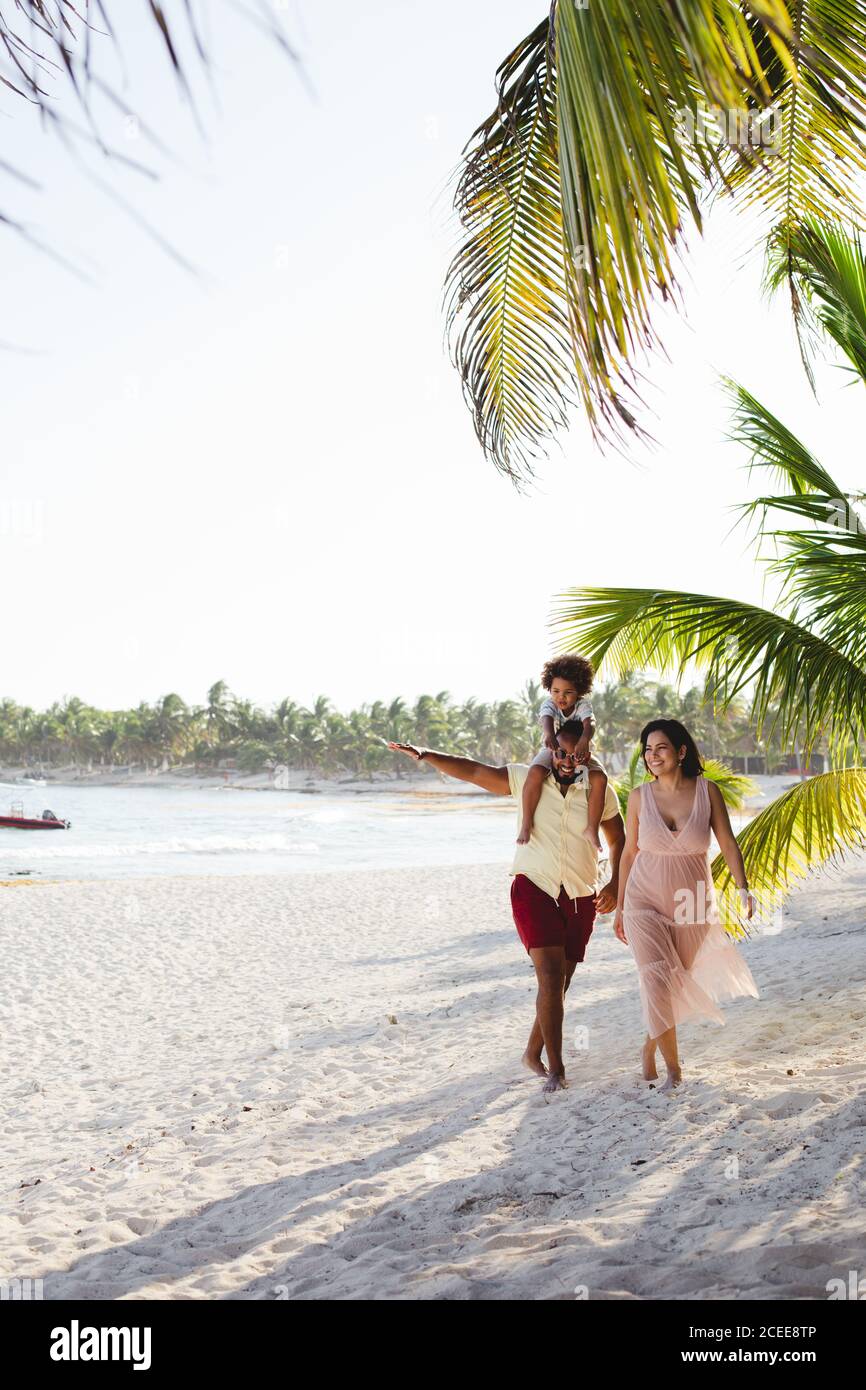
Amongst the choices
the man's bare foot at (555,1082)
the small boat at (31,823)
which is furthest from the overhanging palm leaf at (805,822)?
the small boat at (31,823)

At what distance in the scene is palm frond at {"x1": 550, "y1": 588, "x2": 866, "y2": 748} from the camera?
522 centimetres

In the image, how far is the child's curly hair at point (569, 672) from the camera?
471 centimetres

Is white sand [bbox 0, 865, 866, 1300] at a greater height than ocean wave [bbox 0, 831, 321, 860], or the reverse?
white sand [bbox 0, 865, 866, 1300]

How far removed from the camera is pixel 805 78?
3.21 meters

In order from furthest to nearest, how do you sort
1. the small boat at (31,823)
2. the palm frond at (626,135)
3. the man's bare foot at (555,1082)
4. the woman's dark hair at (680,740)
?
the small boat at (31,823)
the man's bare foot at (555,1082)
the woman's dark hair at (680,740)
the palm frond at (626,135)

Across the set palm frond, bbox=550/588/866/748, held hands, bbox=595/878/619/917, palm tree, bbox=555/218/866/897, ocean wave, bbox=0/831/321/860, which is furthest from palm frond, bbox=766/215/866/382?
ocean wave, bbox=0/831/321/860

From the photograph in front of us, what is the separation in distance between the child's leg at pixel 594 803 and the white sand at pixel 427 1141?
1.25 m

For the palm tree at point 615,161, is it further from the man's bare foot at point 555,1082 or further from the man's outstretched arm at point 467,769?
the man's bare foot at point 555,1082

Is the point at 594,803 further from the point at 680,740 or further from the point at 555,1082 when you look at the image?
the point at 555,1082

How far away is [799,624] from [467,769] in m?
1.92

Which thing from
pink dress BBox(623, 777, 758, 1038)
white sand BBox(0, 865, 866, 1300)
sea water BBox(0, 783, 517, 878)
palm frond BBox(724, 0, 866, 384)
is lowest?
sea water BBox(0, 783, 517, 878)

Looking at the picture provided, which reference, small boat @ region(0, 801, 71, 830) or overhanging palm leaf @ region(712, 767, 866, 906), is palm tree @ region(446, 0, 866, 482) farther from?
small boat @ region(0, 801, 71, 830)

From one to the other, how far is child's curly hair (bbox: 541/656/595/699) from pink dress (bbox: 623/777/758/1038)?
663 mm
